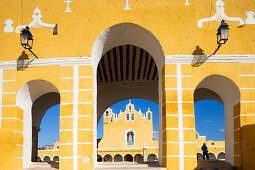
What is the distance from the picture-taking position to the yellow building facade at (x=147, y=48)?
7395mm

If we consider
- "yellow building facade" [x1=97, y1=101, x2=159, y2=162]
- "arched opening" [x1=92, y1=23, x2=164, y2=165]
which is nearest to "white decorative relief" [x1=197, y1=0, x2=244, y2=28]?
"arched opening" [x1=92, y1=23, x2=164, y2=165]

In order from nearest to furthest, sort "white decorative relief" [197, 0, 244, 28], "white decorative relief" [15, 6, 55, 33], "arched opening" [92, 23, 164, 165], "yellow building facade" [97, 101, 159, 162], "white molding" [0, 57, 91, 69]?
"white molding" [0, 57, 91, 69] → "arched opening" [92, 23, 164, 165] → "white decorative relief" [197, 0, 244, 28] → "white decorative relief" [15, 6, 55, 33] → "yellow building facade" [97, 101, 159, 162]

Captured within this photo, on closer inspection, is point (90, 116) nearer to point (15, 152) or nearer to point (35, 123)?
point (15, 152)

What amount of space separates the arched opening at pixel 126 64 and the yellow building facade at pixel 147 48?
6 cm

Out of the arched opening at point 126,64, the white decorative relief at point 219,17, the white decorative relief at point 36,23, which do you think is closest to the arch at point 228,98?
the arched opening at point 126,64

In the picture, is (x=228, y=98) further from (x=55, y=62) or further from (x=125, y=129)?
(x=125, y=129)

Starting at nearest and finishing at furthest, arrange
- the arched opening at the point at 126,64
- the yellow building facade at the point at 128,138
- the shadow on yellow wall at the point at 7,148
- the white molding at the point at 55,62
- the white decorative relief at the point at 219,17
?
the shadow on yellow wall at the point at 7,148
the white molding at the point at 55,62
the arched opening at the point at 126,64
the white decorative relief at the point at 219,17
the yellow building facade at the point at 128,138

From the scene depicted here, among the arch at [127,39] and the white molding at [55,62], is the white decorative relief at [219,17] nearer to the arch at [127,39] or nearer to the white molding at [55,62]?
the arch at [127,39]

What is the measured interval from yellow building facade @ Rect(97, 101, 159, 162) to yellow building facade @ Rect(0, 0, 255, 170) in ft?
92.6

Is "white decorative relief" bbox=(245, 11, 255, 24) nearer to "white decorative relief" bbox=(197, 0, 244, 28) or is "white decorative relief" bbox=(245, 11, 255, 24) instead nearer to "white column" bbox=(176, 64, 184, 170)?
"white decorative relief" bbox=(197, 0, 244, 28)

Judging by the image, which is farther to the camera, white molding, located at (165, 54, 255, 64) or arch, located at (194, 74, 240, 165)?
arch, located at (194, 74, 240, 165)

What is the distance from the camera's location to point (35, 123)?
1144 centimetres

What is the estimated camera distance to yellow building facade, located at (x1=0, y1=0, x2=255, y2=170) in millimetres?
7395

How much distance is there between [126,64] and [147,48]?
382cm
